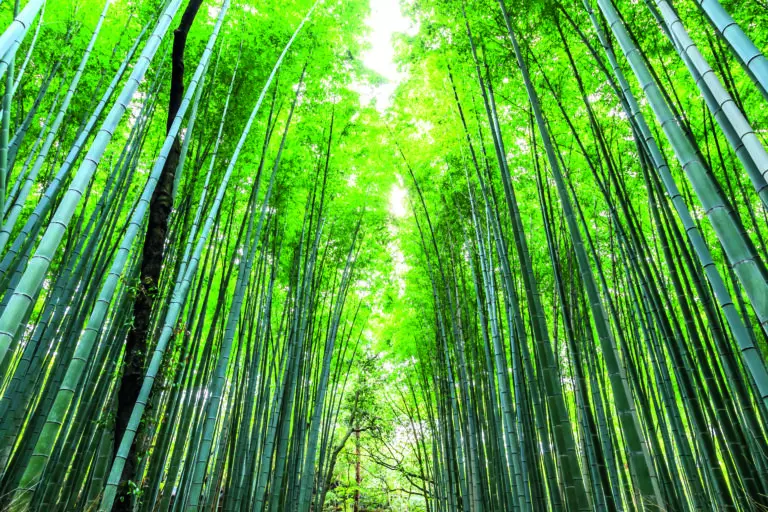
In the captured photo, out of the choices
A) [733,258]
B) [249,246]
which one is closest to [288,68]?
[249,246]

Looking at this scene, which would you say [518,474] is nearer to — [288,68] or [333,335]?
[333,335]

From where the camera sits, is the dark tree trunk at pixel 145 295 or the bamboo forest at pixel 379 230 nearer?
the bamboo forest at pixel 379 230

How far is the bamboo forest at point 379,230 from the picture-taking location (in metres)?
1.60

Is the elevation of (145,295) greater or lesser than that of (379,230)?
lesser

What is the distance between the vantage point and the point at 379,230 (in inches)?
237

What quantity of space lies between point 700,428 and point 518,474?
1478 millimetres

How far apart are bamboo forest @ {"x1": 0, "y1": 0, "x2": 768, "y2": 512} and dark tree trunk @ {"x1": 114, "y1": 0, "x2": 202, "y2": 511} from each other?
0.05 feet

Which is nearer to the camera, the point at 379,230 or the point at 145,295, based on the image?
the point at 145,295

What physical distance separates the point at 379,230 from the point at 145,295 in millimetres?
4121

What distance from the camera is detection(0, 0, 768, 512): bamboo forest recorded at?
1.60 meters

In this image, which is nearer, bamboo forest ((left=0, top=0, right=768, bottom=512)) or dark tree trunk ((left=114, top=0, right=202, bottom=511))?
bamboo forest ((left=0, top=0, right=768, bottom=512))

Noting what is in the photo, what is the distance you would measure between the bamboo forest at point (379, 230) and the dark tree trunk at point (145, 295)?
0.05 feet

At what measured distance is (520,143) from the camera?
491cm

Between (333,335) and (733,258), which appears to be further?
(333,335)
